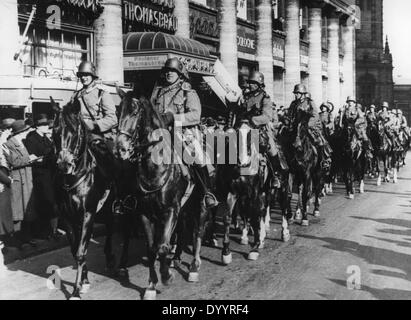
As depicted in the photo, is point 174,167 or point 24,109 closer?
point 174,167

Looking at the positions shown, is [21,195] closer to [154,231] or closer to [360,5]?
[154,231]

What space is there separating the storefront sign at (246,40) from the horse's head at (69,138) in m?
24.1

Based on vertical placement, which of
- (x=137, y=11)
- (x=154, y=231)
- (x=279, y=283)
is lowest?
(x=279, y=283)

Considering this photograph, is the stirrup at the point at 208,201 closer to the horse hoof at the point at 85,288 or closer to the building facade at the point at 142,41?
the horse hoof at the point at 85,288

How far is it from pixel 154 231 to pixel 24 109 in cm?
601

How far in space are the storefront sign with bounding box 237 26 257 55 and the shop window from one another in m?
12.8

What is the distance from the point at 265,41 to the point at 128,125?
85.1ft

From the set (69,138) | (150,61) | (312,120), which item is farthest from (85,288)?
(150,61)

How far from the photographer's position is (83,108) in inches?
320

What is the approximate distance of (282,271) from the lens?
8430mm

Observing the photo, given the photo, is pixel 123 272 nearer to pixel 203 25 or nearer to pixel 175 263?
pixel 175 263

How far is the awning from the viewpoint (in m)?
19.6
